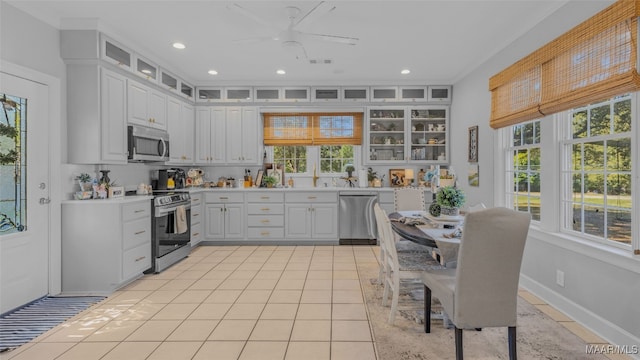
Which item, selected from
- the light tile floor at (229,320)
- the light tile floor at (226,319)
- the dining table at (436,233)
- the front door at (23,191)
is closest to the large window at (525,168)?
the light tile floor at (229,320)

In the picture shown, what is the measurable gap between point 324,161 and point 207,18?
325 cm

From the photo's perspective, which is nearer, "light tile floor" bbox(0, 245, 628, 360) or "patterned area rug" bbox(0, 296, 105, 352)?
"light tile floor" bbox(0, 245, 628, 360)

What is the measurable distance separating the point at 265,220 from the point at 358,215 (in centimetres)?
151

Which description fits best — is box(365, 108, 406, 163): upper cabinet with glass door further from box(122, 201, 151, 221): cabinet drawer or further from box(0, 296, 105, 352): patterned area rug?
box(0, 296, 105, 352): patterned area rug

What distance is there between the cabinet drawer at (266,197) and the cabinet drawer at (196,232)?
0.87 m

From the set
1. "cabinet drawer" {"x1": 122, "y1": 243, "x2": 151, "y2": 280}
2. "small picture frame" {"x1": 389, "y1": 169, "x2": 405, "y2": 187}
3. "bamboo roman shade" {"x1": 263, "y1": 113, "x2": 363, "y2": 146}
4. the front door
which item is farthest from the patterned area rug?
"small picture frame" {"x1": 389, "y1": 169, "x2": 405, "y2": 187}

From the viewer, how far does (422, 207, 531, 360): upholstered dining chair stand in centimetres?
182

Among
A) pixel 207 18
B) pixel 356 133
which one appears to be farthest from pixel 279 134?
pixel 207 18

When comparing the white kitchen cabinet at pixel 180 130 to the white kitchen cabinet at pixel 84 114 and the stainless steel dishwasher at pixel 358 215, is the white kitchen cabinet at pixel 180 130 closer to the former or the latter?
the white kitchen cabinet at pixel 84 114

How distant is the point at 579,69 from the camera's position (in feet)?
8.25

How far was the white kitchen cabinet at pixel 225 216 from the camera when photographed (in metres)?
5.27

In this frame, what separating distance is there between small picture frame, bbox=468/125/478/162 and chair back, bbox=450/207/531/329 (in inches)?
113

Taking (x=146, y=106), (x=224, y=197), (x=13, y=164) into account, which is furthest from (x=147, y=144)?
(x=224, y=197)

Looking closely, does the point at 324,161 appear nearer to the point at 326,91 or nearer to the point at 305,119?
the point at 305,119
